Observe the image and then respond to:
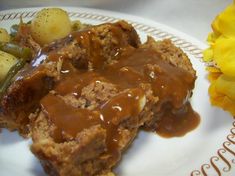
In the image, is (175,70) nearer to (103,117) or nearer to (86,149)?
(103,117)

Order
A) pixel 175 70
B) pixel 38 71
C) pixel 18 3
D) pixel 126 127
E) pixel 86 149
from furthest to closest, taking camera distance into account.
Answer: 1. pixel 18 3
2. pixel 175 70
3. pixel 38 71
4. pixel 126 127
5. pixel 86 149

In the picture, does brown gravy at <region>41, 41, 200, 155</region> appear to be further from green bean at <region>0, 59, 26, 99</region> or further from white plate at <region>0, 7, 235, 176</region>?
green bean at <region>0, 59, 26, 99</region>

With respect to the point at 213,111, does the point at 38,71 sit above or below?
above

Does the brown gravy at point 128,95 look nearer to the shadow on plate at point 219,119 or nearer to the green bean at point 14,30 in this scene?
the shadow on plate at point 219,119

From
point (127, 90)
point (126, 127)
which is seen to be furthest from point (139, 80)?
point (126, 127)

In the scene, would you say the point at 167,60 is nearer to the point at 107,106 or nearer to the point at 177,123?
the point at 177,123

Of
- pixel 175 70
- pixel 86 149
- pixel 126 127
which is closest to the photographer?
pixel 86 149

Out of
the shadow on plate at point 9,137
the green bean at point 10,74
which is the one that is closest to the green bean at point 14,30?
the green bean at point 10,74
